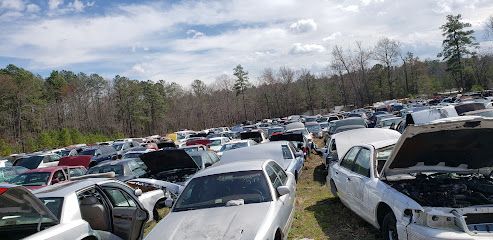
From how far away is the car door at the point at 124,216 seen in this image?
24.6 feet

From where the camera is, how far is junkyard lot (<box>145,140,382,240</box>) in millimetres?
7934

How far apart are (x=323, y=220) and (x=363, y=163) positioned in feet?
5.33

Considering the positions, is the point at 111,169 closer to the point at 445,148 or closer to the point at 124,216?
the point at 124,216

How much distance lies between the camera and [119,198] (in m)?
8.07

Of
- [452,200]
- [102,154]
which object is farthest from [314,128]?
[452,200]

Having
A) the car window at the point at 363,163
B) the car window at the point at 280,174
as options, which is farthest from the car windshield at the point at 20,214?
the car window at the point at 363,163

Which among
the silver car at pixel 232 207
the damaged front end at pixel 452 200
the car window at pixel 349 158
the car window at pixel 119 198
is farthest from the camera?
the car window at pixel 349 158

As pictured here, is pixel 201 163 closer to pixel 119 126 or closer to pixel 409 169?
pixel 409 169

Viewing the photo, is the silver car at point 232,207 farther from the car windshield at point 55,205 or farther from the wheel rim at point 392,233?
the wheel rim at point 392,233

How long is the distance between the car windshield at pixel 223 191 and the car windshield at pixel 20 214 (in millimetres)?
1844

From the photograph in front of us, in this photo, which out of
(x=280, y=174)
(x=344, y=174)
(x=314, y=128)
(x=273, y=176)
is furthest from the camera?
(x=314, y=128)

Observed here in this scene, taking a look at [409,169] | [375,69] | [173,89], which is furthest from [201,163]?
[173,89]

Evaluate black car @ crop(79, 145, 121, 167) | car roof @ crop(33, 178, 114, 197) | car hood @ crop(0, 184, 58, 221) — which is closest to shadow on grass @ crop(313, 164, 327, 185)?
car roof @ crop(33, 178, 114, 197)

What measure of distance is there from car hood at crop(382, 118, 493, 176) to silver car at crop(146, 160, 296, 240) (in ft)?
6.02
